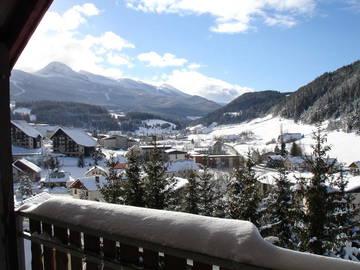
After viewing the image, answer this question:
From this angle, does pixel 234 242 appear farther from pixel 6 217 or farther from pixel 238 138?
pixel 238 138

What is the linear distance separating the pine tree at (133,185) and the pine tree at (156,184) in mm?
273

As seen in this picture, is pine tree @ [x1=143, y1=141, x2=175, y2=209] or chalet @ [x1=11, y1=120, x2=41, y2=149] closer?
pine tree @ [x1=143, y1=141, x2=175, y2=209]

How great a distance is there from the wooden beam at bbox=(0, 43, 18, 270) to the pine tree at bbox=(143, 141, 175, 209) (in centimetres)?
1282

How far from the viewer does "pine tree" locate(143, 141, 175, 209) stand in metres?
15.2

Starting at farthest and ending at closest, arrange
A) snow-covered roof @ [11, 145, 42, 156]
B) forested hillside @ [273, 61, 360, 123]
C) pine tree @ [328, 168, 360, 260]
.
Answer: forested hillside @ [273, 61, 360, 123] < snow-covered roof @ [11, 145, 42, 156] < pine tree @ [328, 168, 360, 260]

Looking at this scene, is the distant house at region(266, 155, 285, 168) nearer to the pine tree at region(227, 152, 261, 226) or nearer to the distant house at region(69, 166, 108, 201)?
the pine tree at region(227, 152, 261, 226)

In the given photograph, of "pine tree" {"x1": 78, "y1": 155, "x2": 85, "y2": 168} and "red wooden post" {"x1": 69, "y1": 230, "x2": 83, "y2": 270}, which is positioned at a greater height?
"red wooden post" {"x1": 69, "y1": 230, "x2": 83, "y2": 270}

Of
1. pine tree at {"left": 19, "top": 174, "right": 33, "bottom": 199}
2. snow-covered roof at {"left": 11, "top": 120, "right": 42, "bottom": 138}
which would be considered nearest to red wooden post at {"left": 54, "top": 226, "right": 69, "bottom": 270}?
pine tree at {"left": 19, "top": 174, "right": 33, "bottom": 199}

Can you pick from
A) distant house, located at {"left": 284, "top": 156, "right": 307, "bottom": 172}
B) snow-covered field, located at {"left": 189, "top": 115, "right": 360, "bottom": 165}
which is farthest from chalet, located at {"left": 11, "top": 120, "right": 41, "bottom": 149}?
distant house, located at {"left": 284, "top": 156, "right": 307, "bottom": 172}

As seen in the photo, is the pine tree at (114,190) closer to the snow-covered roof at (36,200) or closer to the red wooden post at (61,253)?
the snow-covered roof at (36,200)

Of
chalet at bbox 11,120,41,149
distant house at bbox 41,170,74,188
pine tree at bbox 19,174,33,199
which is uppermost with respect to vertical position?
chalet at bbox 11,120,41,149

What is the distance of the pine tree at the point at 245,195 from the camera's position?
12875 millimetres

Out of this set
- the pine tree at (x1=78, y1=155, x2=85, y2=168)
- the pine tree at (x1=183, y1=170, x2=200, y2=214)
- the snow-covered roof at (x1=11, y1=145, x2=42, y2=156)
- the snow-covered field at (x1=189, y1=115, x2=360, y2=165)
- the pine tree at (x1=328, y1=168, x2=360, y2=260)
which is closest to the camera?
the pine tree at (x1=328, y1=168, x2=360, y2=260)

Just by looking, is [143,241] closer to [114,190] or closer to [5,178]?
[5,178]
